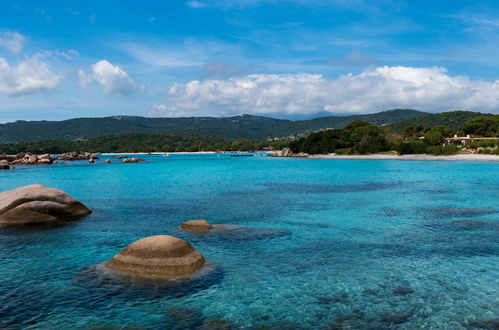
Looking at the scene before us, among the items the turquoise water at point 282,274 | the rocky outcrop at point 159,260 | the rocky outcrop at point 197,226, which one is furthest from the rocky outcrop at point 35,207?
the rocky outcrop at point 159,260

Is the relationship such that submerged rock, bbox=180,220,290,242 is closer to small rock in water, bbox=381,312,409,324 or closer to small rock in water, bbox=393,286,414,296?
small rock in water, bbox=393,286,414,296

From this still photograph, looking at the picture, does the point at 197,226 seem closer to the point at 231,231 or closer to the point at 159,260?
the point at 231,231

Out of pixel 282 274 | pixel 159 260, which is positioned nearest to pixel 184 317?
pixel 159 260

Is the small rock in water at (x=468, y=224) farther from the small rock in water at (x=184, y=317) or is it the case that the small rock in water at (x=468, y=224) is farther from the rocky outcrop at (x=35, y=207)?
the rocky outcrop at (x=35, y=207)

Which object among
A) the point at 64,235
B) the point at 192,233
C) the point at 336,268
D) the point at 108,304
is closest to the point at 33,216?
the point at 64,235

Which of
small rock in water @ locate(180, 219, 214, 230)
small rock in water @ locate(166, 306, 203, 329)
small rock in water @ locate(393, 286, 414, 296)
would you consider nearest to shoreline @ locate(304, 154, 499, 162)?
small rock in water @ locate(180, 219, 214, 230)

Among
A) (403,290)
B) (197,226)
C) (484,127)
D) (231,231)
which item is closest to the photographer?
(403,290)

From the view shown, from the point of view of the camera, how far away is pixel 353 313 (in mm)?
12453

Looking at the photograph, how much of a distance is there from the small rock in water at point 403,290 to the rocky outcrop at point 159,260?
26.1 ft

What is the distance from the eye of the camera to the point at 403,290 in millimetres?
14508

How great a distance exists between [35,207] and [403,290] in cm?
2429

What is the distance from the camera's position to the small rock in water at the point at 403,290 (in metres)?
14.2

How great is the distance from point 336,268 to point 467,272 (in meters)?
5.43

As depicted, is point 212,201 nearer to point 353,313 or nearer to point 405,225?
point 405,225
